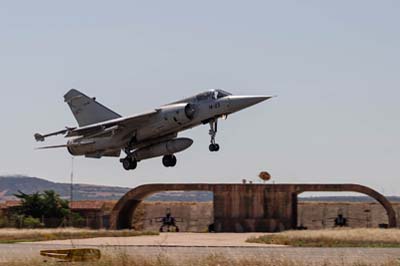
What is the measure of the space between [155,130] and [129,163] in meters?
1.88

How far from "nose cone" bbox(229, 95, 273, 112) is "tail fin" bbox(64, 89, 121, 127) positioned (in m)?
9.74

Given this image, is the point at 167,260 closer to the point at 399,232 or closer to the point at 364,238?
the point at 364,238

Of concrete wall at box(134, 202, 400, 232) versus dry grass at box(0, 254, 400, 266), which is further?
concrete wall at box(134, 202, 400, 232)

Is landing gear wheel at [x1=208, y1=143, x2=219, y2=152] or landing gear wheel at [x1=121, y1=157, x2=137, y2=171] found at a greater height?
landing gear wheel at [x1=208, y1=143, x2=219, y2=152]

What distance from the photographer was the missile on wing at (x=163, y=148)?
41438 millimetres

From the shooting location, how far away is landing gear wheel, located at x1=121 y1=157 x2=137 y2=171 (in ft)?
141

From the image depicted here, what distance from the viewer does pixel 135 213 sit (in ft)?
277

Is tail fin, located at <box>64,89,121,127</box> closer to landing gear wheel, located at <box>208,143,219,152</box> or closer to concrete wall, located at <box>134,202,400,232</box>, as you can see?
landing gear wheel, located at <box>208,143,219,152</box>

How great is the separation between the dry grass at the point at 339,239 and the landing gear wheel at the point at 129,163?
13.4m

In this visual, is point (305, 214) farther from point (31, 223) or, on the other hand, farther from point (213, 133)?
point (213, 133)

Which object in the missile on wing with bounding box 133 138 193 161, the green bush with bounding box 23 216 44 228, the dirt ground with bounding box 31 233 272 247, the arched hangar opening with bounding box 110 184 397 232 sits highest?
the missile on wing with bounding box 133 138 193 161

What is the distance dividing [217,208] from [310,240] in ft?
62.8

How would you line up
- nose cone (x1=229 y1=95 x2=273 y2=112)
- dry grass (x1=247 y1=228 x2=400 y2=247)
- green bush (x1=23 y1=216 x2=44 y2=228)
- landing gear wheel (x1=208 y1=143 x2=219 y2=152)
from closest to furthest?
landing gear wheel (x1=208 y1=143 x2=219 y2=152) < nose cone (x1=229 y1=95 x2=273 y2=112) < dry grass (x1=247 y1=228 x2=400 y2=247) < green bush (x1=23 y1=216 x2=44 y2=228)

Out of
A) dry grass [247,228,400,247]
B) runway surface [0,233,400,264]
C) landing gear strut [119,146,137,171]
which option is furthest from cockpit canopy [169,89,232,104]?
dry grass [247,228,400,247]
